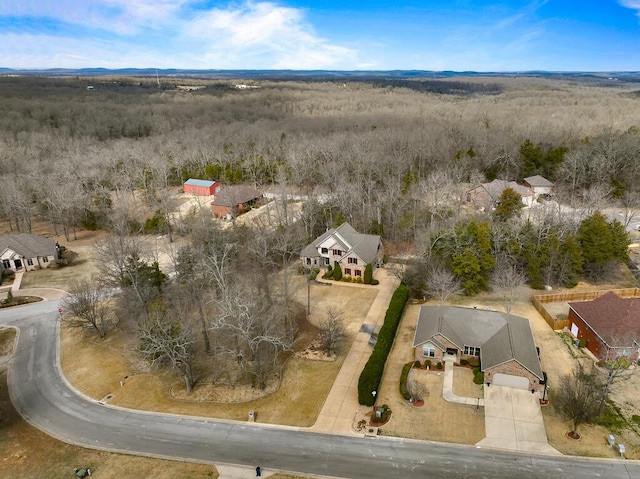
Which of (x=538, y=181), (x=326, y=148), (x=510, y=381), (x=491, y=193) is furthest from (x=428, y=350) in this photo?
(x=326, y=148)

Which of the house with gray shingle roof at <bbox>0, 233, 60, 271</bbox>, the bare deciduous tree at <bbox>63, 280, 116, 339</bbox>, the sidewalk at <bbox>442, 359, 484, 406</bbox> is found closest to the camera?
the sidewalk at <bbox>442, 359, 484, 406</bbox>

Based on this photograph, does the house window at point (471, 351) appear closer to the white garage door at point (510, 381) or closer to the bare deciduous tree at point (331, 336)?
the white garage door at point (510, 381)

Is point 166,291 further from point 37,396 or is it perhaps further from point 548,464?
point 548,464

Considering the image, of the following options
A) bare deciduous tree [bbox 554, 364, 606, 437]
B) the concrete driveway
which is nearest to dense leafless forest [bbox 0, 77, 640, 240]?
the concrete driveway

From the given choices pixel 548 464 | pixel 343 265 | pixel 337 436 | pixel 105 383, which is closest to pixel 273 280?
pixel 343 265

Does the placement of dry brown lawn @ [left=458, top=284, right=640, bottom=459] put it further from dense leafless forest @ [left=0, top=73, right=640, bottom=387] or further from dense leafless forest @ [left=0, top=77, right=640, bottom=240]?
dense leafless forest @ [left=0, top=77, right=640, bottom=240]

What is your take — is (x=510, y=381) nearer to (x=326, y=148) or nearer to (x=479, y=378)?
(x=479, y=378)
